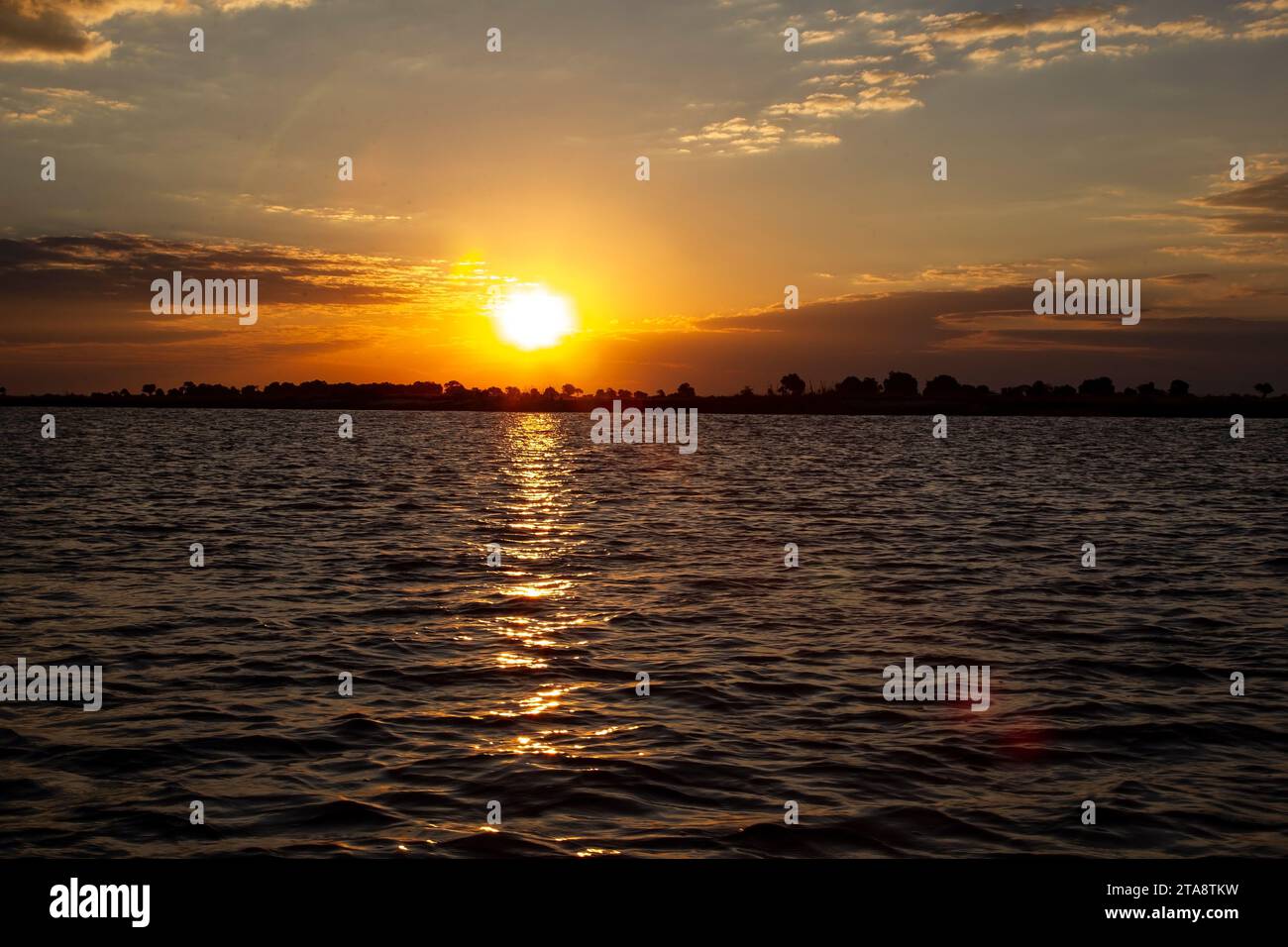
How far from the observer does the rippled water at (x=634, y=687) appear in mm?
10375

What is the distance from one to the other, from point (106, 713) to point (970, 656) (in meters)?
12.5

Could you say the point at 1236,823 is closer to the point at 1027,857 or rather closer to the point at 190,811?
the point at 1027,857

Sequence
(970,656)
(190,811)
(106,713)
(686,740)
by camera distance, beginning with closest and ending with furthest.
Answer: (190,811)
(686,740)
(106,713)
(970,656)

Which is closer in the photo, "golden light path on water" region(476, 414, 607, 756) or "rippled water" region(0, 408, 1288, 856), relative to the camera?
"rippled water" region(0, 408, 1288, 856)

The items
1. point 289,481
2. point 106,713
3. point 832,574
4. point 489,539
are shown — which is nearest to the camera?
point 106,713

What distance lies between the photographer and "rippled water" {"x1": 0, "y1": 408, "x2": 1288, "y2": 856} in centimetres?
1038

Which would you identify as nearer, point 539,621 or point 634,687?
point 634,687

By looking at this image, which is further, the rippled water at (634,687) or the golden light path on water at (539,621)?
the golden light path on water at (539,621)

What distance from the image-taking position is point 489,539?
3281 cm

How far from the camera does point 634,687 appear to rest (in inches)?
603

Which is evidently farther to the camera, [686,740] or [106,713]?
[106,713]
